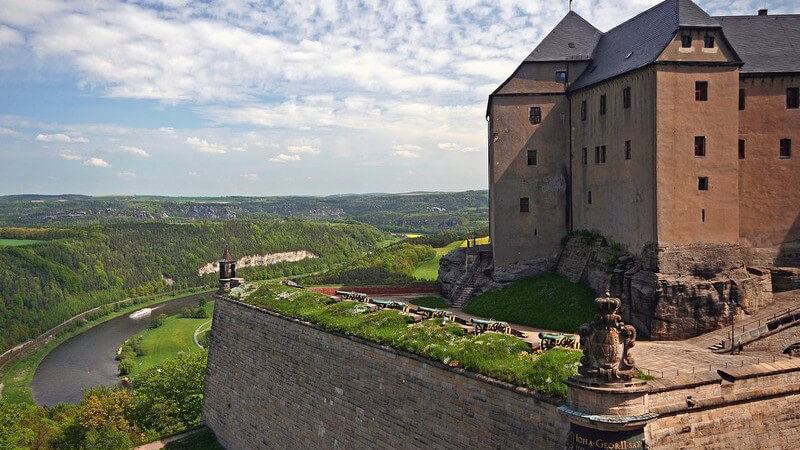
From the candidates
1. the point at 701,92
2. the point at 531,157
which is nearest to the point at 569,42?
the point at 531,157

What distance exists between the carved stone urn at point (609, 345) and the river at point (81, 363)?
65421mm

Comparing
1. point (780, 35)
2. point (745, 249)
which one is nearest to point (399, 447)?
point (745, 249)

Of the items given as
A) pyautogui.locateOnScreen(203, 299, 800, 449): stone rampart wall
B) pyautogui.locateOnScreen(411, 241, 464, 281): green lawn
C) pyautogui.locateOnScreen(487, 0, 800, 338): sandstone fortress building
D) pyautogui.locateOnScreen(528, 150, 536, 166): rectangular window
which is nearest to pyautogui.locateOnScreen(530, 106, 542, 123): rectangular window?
pyautogui.locateOnScreen(528, 150, 536, 166): rectangular window

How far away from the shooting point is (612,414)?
1410 cm

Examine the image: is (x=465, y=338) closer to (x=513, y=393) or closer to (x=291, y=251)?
(x=513, y=393)

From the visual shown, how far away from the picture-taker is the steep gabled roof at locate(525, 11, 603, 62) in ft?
125

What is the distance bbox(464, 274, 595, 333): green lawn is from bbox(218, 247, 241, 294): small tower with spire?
14.9 meters

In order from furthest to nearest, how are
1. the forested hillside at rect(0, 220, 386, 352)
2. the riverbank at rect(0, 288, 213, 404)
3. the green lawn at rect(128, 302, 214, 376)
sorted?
the forested hillside at rect(0, 220, 386, 352) < the green lawn at rect(128, 302, 214, 376) < the riverbank at rect(0, 288, 213, 404)

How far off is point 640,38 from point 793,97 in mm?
7903

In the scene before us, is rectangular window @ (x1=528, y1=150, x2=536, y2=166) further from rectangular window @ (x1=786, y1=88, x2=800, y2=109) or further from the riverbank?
the riverbank

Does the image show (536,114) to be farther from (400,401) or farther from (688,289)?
(400,401)

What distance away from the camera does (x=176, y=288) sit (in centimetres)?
14538

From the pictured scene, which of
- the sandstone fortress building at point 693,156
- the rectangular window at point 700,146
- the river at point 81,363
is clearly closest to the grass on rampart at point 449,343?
the sandstone fortress building at point 693,156

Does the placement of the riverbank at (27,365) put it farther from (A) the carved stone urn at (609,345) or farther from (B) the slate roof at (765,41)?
(B) the slate roof at (765,41)
